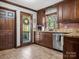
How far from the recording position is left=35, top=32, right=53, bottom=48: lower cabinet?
4121mm

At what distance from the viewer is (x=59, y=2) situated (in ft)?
13.4

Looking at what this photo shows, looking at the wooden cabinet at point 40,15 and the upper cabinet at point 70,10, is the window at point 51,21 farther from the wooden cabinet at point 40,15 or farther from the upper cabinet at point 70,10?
the upper cabinet at point 70,10

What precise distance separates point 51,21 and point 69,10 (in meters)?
1.64

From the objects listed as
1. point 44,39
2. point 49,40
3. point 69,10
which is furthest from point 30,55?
point 69,10

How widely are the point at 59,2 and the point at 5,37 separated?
3382mm

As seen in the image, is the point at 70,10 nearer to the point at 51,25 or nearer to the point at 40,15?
the point at 51,25

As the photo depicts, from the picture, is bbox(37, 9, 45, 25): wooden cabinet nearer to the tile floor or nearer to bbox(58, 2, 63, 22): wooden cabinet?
bbox(58, 2, 63, 22): wooden cabinet

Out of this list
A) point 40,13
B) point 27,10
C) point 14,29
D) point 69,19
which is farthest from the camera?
point 40,13

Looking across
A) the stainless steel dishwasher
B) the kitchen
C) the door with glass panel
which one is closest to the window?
the kitchen

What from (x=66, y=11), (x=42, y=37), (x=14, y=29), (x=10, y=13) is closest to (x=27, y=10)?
(x=10, y=13)

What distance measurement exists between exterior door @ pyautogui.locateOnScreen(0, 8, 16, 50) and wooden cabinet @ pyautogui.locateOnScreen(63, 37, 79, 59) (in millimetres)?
3235

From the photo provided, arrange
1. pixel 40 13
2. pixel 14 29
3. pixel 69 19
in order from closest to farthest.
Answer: pixel 69 19, pixel 14 29, pixel 40 13

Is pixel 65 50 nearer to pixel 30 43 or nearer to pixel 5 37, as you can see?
pixel 5 37

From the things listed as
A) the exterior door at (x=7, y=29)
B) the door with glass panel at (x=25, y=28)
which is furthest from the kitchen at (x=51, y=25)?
the exterior door at (x=7, y=29)
